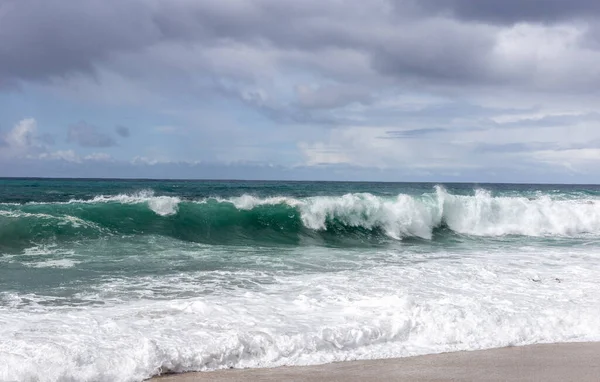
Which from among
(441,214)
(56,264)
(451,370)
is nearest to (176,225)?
(56,264)

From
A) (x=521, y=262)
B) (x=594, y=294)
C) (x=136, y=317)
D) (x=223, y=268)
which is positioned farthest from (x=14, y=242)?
(x=594, y=294)

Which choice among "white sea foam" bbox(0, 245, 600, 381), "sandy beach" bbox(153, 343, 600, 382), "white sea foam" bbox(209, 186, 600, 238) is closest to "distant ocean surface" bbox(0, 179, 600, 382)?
"white sea foam" bbox(0, 245, 600, 381)

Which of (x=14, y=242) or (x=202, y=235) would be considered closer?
(x=14, y=242)

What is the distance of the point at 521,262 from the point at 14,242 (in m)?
11.1

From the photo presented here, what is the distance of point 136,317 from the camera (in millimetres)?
6758

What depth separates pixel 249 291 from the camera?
8570 millimetres

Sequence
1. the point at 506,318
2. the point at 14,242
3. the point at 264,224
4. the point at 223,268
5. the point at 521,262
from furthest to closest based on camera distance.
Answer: the point at 264,224
the point at 14,242
the point at 521,262
the point at 223,268
the point at 506,318

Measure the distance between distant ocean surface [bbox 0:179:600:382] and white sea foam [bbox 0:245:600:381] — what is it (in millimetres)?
18

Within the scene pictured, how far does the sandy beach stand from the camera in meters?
5.33

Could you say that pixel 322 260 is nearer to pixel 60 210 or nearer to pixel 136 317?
pixel 136 317

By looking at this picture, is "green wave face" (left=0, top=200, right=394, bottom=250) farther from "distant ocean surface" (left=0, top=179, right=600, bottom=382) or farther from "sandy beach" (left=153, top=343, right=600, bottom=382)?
"sandy beach" (left=153, top=343, right=600, bottom=382)

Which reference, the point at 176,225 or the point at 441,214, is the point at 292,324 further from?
the point at 441,214

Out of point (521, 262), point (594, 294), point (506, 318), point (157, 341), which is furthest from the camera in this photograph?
point (521, 262)

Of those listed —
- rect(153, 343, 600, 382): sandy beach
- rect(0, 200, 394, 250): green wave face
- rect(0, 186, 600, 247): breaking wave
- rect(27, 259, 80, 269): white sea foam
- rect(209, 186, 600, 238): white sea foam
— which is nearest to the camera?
rect(153, 343, 600, 382): sandy beach
